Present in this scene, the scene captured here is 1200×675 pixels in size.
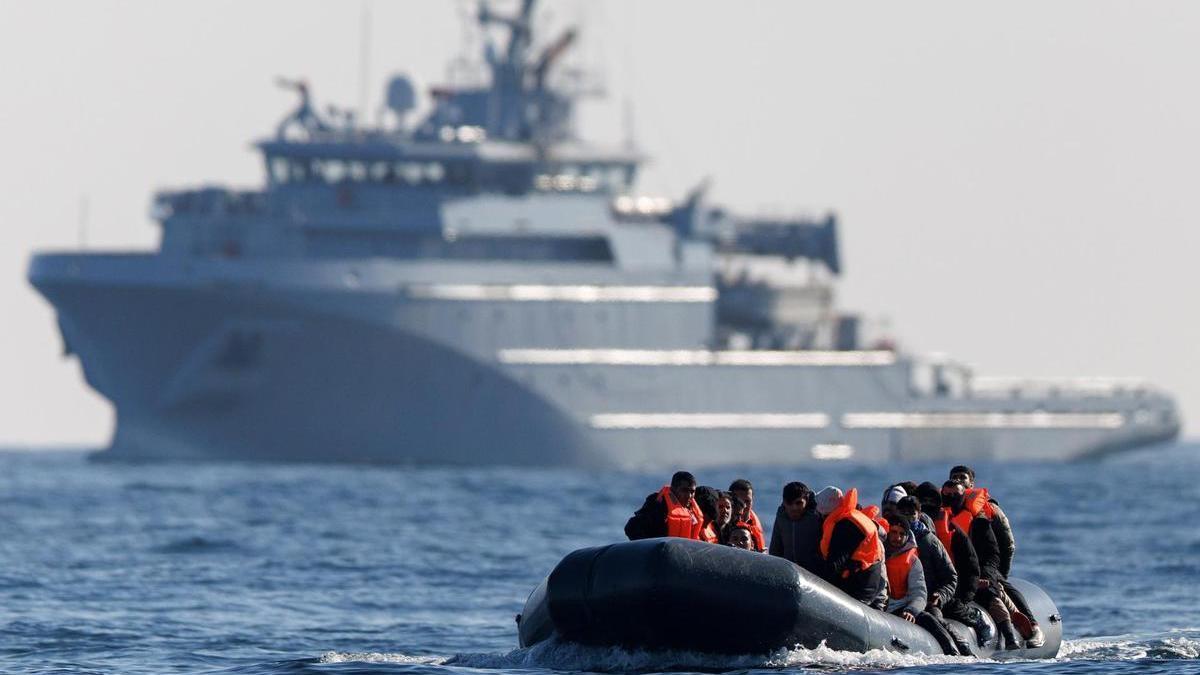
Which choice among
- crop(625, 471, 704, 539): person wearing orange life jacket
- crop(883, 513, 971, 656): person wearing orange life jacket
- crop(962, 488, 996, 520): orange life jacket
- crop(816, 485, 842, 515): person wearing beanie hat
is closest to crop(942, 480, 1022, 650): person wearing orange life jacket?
crop(962, 488, 996, 520): orange life jacket

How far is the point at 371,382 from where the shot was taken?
77.3 metres

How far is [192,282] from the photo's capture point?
7506cm

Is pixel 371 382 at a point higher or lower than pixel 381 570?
lower

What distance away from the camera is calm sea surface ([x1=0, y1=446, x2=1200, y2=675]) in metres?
28.6

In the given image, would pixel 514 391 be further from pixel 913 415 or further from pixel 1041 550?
pixel 1041 550

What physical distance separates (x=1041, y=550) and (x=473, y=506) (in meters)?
15.8

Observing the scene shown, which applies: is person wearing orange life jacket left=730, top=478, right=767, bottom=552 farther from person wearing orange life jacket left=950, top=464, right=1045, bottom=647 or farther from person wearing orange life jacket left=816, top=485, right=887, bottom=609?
person wearing orange life jacket left=950, top=464, right=1045, bottom=647

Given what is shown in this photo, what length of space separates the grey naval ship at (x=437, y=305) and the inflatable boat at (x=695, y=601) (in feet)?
167

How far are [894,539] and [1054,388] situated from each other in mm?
72455

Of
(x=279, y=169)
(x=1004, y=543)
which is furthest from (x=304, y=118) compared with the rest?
(x=1004, y=543)

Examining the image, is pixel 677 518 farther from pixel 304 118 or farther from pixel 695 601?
pixel 304 118

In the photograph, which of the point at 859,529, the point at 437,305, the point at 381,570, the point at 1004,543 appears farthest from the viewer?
the point at 437,305

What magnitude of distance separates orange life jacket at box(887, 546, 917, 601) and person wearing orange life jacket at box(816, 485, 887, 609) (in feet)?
2.22

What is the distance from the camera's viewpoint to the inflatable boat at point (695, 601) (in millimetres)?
24719
